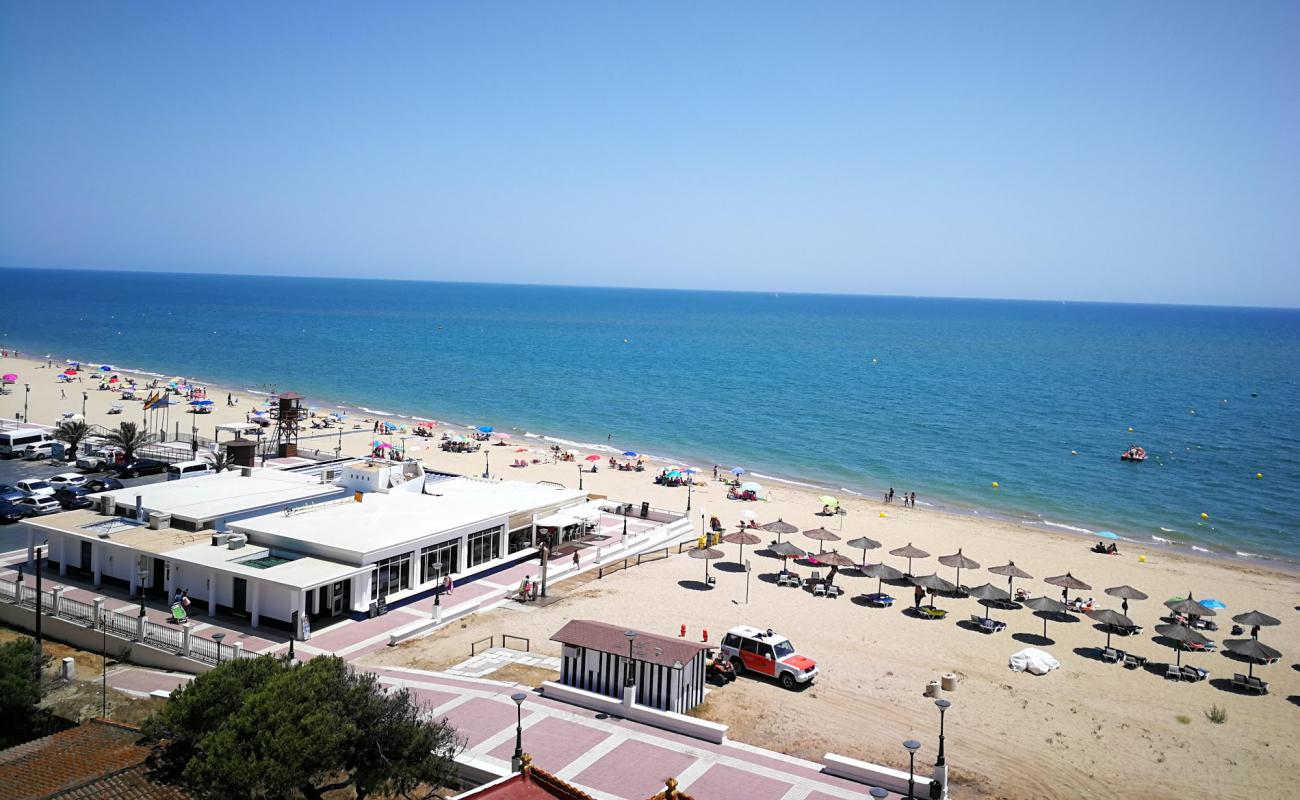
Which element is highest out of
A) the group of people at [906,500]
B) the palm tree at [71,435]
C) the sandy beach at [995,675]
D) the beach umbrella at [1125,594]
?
the palm tree at [71,435]

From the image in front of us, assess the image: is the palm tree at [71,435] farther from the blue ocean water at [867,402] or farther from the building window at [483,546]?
the blue ocean water at [867,402]

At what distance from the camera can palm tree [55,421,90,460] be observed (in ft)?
141

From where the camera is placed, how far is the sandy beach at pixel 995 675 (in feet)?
62.1

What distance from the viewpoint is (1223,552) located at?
147ft

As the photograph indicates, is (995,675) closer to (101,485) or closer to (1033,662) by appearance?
(1033,662)

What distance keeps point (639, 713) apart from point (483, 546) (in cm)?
1259

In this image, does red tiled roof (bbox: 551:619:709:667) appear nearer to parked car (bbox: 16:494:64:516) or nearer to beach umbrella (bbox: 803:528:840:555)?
beach umbrella (bbox: 803:528:840:555)

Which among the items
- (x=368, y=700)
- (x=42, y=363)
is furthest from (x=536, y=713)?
(x=42, y=363)

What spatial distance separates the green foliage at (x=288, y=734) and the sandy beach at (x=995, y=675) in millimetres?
8078

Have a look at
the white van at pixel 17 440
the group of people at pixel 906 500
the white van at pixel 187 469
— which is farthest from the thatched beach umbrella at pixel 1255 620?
the white van at pixel 17 440

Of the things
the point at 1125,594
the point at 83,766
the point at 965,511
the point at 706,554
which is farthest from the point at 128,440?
the point at 965,511

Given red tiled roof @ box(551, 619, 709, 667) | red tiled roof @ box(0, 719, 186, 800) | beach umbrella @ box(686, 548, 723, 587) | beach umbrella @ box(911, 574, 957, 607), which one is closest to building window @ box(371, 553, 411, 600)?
red tiled roof @ box(551, 619, 709, 667)

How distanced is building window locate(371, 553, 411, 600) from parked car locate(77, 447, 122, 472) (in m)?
22.6

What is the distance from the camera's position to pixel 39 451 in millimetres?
43812
